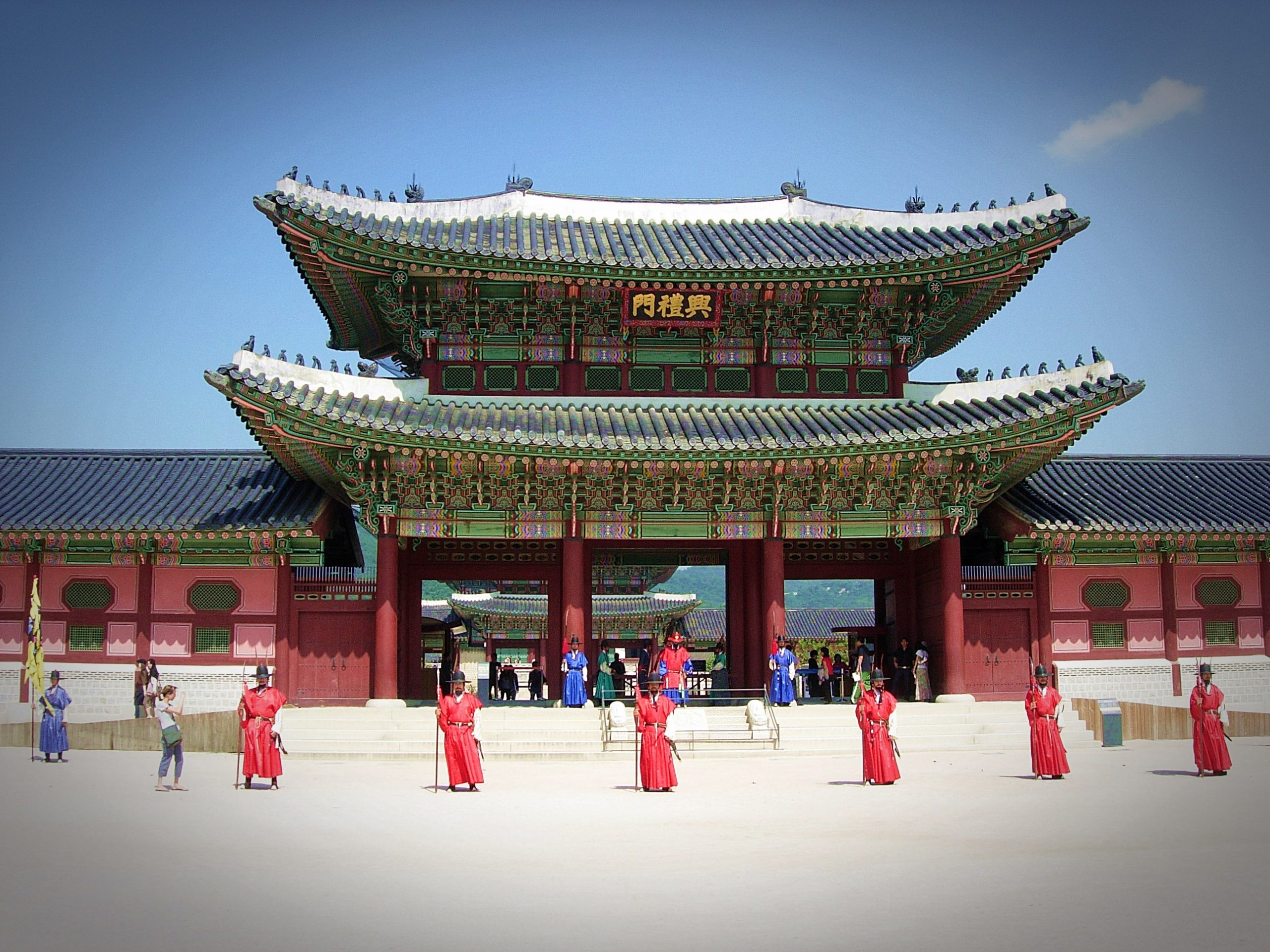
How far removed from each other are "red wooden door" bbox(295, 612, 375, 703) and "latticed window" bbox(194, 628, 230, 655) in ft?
5.07

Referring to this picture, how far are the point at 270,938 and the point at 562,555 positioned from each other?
17981 millimetres

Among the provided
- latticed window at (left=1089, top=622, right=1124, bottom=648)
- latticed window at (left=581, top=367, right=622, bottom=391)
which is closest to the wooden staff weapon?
latticed window at (left=581, top=367, right=622, bottom=391)

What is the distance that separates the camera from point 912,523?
85.7ft

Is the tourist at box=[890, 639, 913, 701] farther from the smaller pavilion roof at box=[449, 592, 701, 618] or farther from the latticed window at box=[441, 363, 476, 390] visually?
the smaller pavilion roof at box=[449, 592, 701, 618]

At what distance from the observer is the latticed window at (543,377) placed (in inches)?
1058

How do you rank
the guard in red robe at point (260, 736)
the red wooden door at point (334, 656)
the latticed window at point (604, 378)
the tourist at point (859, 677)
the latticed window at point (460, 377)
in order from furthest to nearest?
the latticed window at point (604, 378), the latticed window at point (460, 377), the red wooden door at point (334, 656), the tourist at point (859, 677), the guard in red robe at point (260, 736)

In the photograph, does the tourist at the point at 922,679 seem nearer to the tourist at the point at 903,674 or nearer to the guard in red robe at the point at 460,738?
the tourist at the point at 903,674

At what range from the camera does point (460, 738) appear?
1612 centimetres

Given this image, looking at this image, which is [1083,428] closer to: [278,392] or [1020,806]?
[1020,806]

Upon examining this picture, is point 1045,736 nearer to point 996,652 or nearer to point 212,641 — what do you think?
point 996,652

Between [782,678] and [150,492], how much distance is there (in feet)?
47.2

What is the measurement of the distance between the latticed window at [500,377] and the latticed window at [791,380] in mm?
5820

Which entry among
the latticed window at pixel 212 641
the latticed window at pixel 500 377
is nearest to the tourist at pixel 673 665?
the latticed window at pixel 500 377

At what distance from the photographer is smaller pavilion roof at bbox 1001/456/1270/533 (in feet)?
87.4
